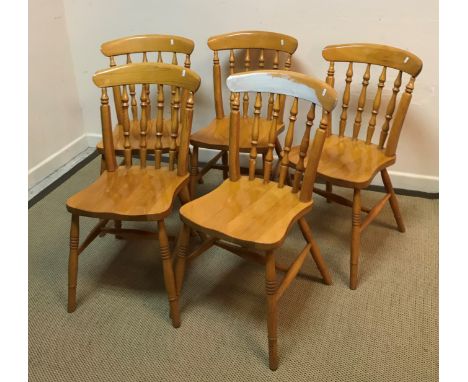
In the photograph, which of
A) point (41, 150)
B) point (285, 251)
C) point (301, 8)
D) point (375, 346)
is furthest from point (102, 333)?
point (301, 8)

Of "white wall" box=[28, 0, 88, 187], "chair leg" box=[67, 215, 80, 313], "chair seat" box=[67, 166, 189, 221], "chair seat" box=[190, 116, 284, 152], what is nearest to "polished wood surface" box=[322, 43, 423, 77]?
"chair seat" box=[190, 116, 284, 152]

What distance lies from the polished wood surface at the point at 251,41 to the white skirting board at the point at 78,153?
0.76m

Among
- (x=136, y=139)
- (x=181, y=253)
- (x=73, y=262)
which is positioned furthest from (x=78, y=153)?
(x=181, y=253)

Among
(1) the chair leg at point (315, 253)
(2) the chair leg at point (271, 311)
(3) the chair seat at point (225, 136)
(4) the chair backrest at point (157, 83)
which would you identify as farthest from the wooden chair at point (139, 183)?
(1) the chair leg at point (315, 253)

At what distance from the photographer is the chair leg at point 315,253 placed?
5.89ft

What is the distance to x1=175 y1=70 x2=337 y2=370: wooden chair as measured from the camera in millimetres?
1518

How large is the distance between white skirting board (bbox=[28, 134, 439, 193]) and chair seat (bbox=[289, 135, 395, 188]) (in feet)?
2.05

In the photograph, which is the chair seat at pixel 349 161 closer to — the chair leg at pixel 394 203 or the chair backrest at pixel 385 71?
the chair backrest at pixel 385 71

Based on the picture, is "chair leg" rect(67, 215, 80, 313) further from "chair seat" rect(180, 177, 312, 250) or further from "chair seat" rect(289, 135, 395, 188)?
"chair seat" rect(289, 135, 395, 188)

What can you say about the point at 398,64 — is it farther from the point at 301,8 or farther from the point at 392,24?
the point at 301,8

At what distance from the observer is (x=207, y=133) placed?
222 cm

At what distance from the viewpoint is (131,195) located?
5.73ft

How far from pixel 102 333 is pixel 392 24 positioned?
1983 mm

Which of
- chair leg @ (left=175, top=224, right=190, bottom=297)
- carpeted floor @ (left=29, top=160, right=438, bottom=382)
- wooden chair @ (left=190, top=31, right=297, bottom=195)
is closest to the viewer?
carpeted floor @ (left=29, top=160, right=438, bottom=382)
